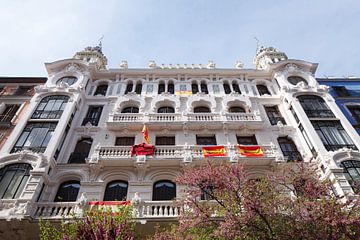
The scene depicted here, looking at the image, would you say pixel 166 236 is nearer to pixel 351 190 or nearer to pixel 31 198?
pixel 31 198

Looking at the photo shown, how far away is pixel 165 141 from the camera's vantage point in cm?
2283

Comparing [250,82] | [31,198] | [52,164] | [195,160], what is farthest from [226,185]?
[250,82]

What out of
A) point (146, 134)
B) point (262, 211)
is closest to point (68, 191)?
point (146, 134)

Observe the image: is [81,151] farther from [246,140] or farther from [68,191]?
[246,140]

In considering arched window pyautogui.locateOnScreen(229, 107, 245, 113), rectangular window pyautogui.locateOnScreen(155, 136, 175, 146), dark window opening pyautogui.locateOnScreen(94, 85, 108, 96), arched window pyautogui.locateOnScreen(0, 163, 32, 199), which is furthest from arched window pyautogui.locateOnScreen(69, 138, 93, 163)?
arched window pyautogui.locateOnScreen(229, 107, 245, 113)

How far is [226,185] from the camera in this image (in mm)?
13141

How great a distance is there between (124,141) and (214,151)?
728 cm

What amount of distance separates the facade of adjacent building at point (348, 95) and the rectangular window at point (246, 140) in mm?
8776

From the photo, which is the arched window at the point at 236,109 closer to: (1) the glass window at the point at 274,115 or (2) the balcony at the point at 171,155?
(1) the glass window at the point at 274,115

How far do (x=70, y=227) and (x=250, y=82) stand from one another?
22445mm

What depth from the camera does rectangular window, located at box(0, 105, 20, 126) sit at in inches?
913

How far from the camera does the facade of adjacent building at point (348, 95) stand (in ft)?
83.2

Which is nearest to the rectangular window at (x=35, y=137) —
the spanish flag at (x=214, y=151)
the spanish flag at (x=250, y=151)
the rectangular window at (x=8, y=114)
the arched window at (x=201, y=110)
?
the rectangular window at (x=8, y=114)

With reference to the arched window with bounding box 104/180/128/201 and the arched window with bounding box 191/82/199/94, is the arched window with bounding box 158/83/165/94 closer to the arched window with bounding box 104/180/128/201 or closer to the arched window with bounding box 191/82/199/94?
the arched window with bounding box 191/82/199/94
